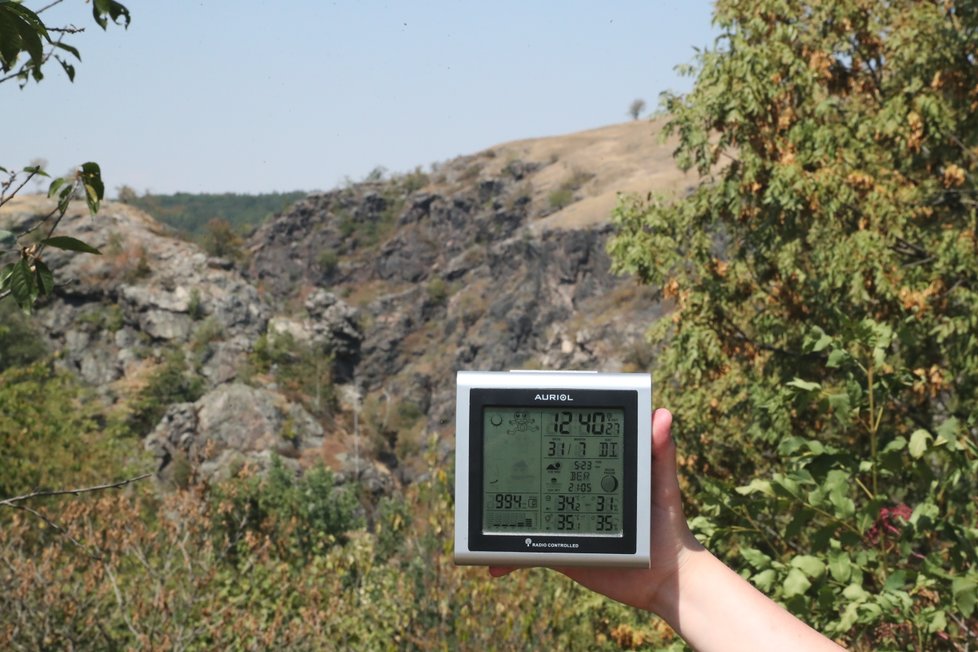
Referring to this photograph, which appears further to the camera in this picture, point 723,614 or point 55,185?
point 55,185

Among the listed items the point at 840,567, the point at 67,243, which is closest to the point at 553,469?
the point at 67,243

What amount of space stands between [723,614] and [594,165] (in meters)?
92.3

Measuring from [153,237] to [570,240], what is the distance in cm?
2630

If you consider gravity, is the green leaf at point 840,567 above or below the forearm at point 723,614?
below

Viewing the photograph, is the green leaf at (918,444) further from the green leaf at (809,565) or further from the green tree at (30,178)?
the green tree at (30,178)

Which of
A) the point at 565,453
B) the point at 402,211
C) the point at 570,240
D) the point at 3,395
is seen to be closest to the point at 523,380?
the point at 565,453

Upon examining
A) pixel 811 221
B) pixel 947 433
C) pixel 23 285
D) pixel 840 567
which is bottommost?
pixel 840 567

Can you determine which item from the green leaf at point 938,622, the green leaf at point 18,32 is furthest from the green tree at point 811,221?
the green leaf at point 18,32

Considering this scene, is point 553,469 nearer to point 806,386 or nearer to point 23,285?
point 23,285

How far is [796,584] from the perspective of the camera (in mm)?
2059

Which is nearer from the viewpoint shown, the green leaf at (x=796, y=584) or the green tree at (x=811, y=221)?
the green leaf at (x=796, y=584)

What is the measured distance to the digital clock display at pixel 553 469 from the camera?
1.35 metres

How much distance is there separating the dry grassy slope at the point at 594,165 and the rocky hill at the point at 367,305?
28 centimetres

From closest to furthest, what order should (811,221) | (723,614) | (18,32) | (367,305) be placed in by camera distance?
(723,614) < (18,32) < (811,221) < (367,305)
